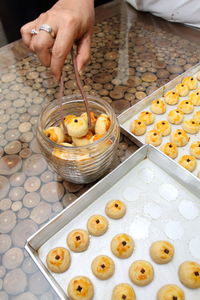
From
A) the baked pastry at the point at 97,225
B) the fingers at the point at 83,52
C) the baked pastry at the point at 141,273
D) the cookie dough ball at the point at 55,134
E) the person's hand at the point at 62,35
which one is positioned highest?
the person's hand at the point at 62,35

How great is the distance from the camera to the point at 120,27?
140 centimetres

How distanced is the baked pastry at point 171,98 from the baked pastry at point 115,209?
1.68 feet

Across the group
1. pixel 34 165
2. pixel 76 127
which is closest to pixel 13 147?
pixel 34 165

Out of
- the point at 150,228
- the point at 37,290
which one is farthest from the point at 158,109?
the point at 37,290

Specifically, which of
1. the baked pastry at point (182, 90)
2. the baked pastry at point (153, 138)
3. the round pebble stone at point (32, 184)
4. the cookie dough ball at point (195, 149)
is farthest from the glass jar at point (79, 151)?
the baked pastry at point (182, 90)

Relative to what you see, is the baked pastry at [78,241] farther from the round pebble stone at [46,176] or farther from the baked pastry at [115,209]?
the round pebble stone at [46,176]

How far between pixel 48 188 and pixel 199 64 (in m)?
0.89

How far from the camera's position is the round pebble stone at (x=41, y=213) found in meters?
0.76

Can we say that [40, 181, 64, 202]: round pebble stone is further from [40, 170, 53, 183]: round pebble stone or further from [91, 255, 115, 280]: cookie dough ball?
[91, 255, 115, 280]: cookie dough ball

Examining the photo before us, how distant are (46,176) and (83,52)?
1.36 feet

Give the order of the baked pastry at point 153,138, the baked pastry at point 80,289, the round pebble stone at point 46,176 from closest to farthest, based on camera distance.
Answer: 1. the baked pastry at point 80,289
2. the round pebble stone at point 46,176
3. the baked pastry at point 153,138

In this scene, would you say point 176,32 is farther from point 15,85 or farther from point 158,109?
point 15,85

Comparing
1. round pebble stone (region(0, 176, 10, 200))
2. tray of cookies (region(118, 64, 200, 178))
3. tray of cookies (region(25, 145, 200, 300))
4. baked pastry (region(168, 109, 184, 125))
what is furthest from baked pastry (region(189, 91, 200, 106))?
round pebble stone (region(0, 176, 10, 200))

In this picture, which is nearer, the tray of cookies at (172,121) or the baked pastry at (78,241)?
the baked pastry at (78,241)
